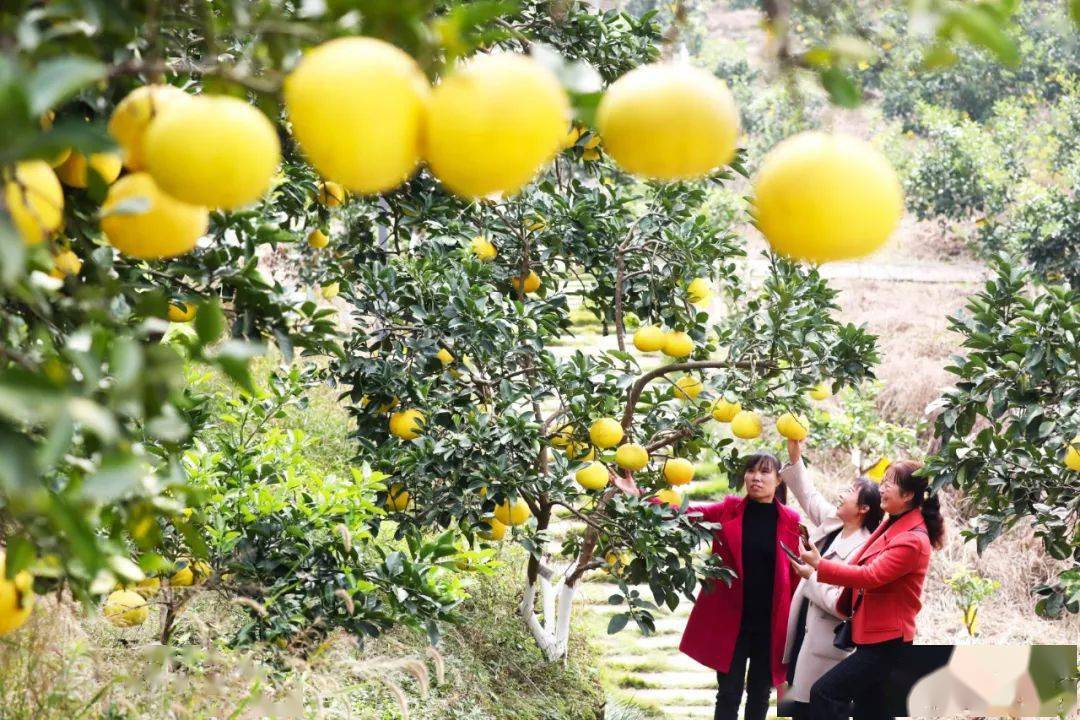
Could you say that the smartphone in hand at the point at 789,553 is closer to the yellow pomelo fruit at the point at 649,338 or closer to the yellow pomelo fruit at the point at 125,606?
the yellow pomelo fruit at the point at 649,338

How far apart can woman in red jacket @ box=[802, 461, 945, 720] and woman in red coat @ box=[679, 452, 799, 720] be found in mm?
261

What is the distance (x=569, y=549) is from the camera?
13.2 feet

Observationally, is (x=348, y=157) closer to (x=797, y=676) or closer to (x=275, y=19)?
(x=275, y=19)

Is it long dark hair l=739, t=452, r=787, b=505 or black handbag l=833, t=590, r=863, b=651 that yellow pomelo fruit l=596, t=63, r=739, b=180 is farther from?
black handbag l=833, t=590, r=863, b=651

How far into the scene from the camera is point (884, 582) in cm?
342

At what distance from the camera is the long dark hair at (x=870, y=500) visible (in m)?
3.82

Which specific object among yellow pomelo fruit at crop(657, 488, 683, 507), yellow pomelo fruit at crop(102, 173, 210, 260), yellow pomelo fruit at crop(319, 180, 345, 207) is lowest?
yellow pomelo fruit at crop(657, 488, 683, 507)

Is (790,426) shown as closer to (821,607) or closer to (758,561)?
(758,561)

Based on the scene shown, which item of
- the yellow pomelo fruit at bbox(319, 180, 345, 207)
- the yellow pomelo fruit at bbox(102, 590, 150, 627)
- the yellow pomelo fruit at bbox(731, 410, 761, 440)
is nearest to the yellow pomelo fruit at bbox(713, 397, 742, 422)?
the yellow pomelo fruit at bbox(731, 410, 761, 440)

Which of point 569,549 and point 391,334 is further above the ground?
point 391,334

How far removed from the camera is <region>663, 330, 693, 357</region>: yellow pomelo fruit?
11.8ft

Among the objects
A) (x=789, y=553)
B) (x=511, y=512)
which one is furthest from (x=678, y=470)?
(x=511, y=512)

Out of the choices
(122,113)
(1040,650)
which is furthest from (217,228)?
(1040,650)

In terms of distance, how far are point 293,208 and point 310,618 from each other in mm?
1033
